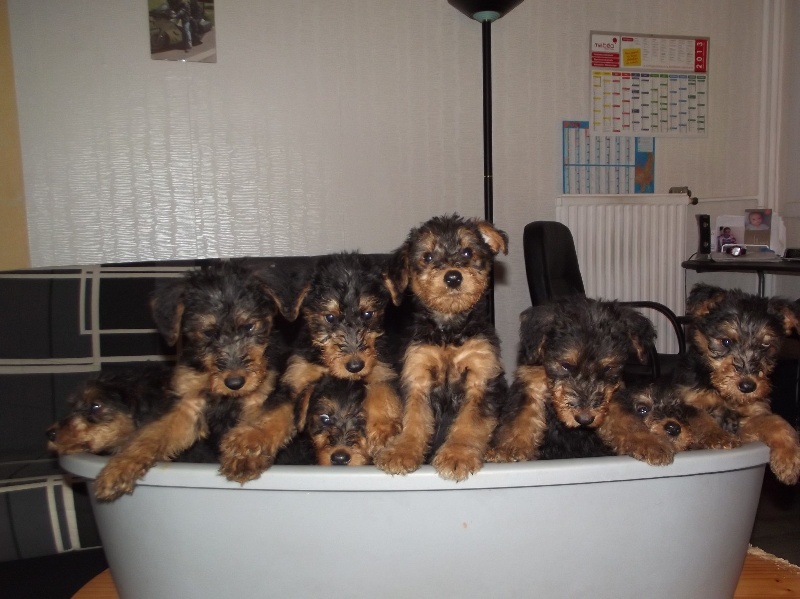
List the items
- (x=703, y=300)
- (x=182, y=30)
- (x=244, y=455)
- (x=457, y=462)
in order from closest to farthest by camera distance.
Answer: (x=457, y=462) → (x=244, y=455) → (x=703, y=300) → (x=182, y=30)

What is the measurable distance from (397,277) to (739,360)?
1336mm

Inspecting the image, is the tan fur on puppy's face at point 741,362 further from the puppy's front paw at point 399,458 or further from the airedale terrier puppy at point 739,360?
the puppy's front paw at point 399,458

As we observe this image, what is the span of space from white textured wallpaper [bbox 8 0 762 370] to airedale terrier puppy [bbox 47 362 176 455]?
2574mm

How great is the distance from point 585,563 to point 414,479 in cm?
53

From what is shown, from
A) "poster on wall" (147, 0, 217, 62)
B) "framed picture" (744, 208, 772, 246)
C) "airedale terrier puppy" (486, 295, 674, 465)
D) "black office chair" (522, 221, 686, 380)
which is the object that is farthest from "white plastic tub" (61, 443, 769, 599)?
"framed picture" (744, 208, 772, 246)

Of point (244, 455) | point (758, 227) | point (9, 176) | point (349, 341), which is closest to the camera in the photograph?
point (244, 455)

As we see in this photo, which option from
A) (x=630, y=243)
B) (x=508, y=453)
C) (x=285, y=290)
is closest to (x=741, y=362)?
(x=508, y=453)

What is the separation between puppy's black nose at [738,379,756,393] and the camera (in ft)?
7.63

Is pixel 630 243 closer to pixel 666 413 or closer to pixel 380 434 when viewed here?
pixel 666 413

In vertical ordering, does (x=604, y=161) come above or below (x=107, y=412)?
above

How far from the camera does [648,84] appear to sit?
19.4ft

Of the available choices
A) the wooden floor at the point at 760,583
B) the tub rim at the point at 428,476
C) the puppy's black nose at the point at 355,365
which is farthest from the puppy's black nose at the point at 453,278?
the wooden floor at the point at 760,583

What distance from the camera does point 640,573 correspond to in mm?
1718

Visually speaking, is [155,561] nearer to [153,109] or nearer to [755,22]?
[153,109]
